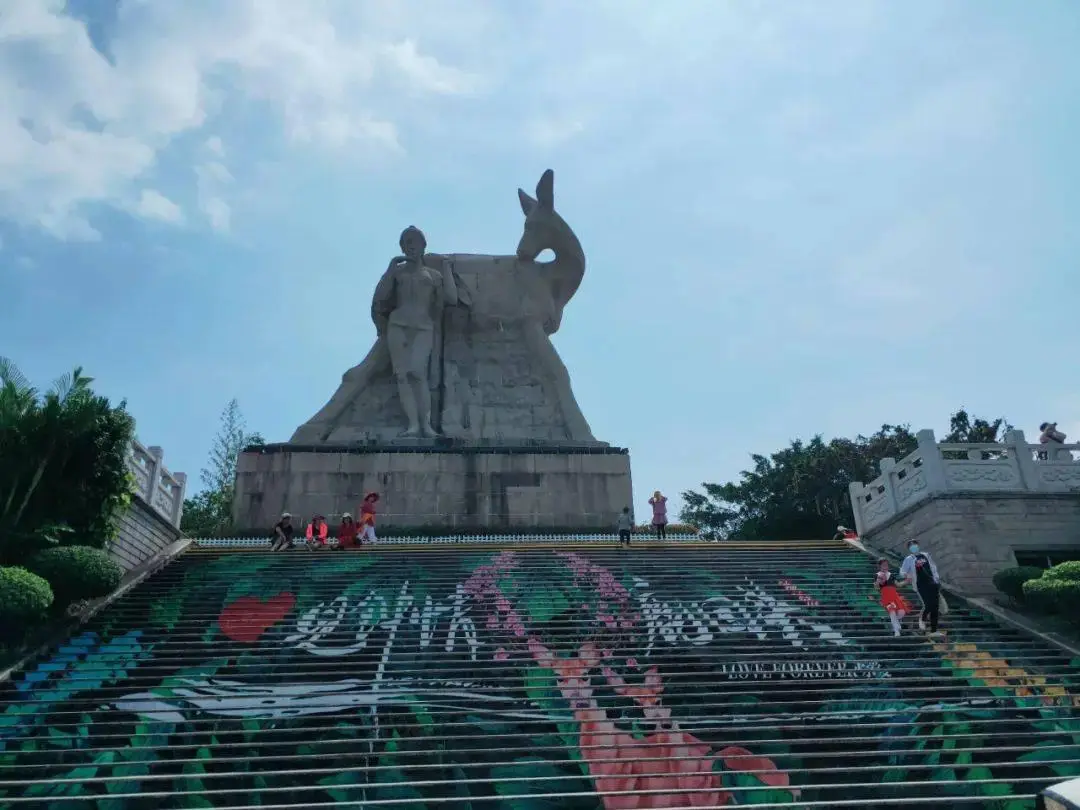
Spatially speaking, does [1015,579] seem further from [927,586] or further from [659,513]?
[659,513]

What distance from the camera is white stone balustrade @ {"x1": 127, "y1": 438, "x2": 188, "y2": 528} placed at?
35.2ft

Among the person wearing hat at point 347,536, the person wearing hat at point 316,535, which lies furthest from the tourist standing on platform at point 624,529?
the person wearing hat at point 316,535

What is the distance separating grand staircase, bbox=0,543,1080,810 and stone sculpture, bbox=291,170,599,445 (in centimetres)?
624

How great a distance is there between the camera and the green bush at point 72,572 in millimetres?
7742

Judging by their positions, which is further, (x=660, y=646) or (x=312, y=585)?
(x=312, y=585)

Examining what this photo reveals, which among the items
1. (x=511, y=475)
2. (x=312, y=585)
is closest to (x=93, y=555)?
(x=312, y=585)

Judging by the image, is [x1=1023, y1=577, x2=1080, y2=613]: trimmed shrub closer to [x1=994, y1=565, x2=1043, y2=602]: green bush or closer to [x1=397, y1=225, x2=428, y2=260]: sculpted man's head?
[x1=994, y1=565, x2=1043, y2=602]: green bush

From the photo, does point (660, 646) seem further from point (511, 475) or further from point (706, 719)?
point (511, 475)

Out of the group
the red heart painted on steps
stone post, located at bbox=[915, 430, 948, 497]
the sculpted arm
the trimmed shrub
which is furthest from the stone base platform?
the trimmed shrub

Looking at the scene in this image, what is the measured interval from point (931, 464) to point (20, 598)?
1005cm

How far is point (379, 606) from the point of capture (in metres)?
8.59

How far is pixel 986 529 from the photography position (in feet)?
33.2

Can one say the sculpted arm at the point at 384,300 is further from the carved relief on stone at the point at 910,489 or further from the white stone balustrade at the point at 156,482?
the carved relief on stone at the point at 910,489

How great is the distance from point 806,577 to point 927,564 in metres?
2.11
